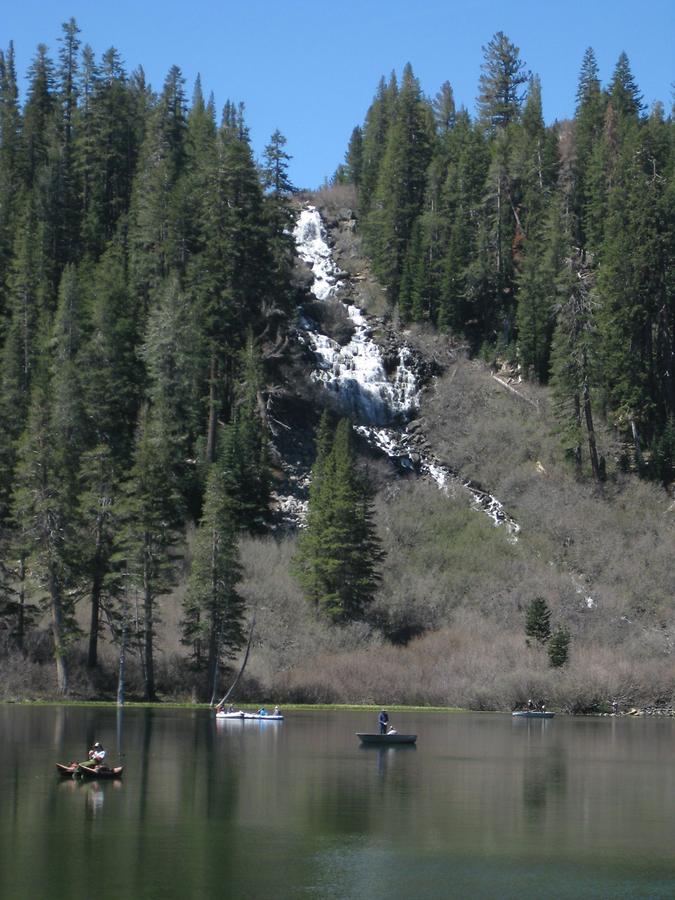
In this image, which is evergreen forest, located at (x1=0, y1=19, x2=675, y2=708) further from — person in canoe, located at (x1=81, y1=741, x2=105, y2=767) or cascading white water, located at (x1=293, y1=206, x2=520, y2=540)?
person in canoe, located at (x1=81, y1=741, x2=105, y2=767)

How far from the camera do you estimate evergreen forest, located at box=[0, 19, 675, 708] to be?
67938mm

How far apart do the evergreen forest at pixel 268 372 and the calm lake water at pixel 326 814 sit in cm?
1166

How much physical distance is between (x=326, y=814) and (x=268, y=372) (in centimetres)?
5762

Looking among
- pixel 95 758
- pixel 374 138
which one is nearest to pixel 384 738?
pixel 95 758

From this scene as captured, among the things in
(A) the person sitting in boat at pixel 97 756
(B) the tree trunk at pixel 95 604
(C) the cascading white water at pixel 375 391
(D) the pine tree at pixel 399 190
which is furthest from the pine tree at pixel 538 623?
(D) the pine tree at pixel 399 190

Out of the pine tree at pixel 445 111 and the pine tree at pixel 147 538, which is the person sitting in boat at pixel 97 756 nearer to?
the pine tree at pixel 147 538

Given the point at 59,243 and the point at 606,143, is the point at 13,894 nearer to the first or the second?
the point at 59,243

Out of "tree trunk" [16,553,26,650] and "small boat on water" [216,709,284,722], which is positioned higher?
"tree trunk" [16,553,26,650]

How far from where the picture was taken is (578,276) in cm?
8762

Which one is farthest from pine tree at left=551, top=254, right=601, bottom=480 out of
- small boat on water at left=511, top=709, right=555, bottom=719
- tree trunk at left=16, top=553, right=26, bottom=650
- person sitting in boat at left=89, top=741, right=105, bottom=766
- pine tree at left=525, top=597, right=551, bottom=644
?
person sitting in boat at left=89, top=741, right=105, bottom=766

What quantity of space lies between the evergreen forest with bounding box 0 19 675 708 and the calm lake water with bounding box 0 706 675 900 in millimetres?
11659

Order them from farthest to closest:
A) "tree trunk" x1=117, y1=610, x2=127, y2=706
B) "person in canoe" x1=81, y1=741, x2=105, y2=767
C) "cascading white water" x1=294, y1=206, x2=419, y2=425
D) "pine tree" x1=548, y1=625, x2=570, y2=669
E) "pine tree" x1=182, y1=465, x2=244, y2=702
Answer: "cascading white water" x1=294, y1=206, x2=419, y2=425 → "pine tree" x1=548, y1=625, x2=570, y2=669 → "pine tree" x1=182, y1=465, x2=244, y2=702 → "tree trunk" x1=117, y1=610, x2=127, y2=706 → "person in canoe" x1=81, y1=741, x2=105, y2=767

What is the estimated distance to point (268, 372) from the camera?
91.0m

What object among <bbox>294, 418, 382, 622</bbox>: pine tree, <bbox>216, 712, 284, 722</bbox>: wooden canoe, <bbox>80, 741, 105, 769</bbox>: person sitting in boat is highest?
<bbox>294, 418, 382, 622</bbox>: pine tree
